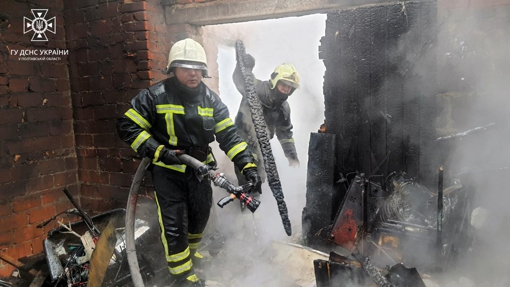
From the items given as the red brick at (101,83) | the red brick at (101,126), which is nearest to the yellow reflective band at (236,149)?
the red brick at (101,126)

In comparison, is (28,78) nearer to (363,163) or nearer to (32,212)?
(32,212)

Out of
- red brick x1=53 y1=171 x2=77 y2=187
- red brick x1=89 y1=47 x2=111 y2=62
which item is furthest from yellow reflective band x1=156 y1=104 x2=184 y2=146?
red brick x1=53 y1=171 x2=77 y2=187

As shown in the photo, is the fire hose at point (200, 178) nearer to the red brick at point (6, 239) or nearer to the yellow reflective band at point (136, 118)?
the yellow reflective band at point (136, 118)

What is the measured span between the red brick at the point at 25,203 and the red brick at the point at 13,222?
0.26 ft

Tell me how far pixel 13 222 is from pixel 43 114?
4.88ft

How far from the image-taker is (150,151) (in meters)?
3.15

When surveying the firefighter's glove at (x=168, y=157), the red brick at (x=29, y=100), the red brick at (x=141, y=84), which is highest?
the red brick at (x=141, y=84)

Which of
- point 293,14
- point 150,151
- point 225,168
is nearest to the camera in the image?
point 150,151

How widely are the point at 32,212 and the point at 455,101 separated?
5.72 m

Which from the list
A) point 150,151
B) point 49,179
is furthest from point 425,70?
point 49,179

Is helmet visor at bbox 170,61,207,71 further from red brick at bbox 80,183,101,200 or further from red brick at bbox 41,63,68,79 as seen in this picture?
red brick at bbox 80,183,101,200

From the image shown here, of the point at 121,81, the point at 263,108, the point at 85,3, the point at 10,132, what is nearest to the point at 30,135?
the point at 10,132

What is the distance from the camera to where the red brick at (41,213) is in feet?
14.5

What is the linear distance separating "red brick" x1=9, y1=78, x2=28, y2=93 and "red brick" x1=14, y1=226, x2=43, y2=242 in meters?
1.85
